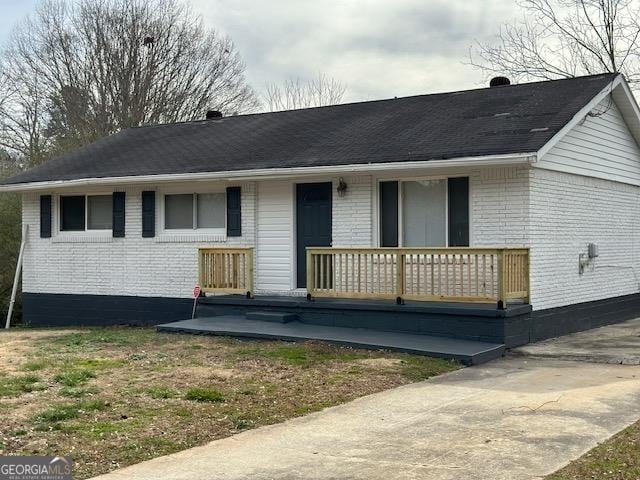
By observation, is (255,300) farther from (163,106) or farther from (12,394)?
(163,106)

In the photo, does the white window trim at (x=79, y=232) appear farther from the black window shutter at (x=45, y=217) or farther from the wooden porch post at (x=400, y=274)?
the wooden porch post at (x=400, y=274)

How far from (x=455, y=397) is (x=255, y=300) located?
244 inches

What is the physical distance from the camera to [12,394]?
26.0ft

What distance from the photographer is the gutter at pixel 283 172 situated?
11.6 meters

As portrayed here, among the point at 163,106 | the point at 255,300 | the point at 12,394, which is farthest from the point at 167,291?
the point at 163,106

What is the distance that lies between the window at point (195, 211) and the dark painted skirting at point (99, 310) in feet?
4.95

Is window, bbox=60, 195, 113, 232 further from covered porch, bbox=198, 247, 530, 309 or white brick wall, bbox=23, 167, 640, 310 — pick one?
covered porch, bbox=198, 247, 530, 309

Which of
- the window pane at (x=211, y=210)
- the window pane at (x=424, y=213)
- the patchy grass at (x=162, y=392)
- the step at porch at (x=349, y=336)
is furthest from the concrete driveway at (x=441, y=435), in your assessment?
the window pane at (x=211, y=210)

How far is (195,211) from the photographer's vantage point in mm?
15680

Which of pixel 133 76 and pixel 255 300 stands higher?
pixel 133 76

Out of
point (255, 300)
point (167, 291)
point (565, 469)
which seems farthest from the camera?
point (167, 291)

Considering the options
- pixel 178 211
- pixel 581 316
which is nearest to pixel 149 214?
pixel 178 211

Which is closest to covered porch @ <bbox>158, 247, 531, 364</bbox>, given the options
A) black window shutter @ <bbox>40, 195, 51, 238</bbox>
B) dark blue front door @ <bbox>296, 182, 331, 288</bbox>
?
dark blue front door @ <bbox>296, 182, 331, 288</bbox>

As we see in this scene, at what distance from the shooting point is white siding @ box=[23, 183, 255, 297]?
51.3ft
